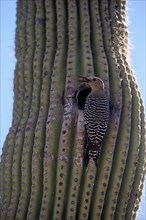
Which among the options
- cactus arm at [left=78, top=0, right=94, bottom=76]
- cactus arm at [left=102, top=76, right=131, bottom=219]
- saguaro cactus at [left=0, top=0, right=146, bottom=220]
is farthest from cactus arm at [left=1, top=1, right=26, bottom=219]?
cactus arm at [left=102, top=76, right=131, bottom=219]

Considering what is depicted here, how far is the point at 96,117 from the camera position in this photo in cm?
471

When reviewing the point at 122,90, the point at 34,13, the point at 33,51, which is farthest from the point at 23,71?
the point at 122,90

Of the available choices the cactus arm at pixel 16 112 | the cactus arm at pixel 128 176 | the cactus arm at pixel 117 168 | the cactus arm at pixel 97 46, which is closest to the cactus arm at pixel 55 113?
the cactus arm at pixel 97 46

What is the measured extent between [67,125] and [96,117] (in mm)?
305

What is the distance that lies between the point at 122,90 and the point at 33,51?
961mm

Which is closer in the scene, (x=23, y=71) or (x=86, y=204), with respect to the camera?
(x=86, y=204)

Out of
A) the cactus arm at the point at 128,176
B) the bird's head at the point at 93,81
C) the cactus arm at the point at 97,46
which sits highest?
the cactus arm at the point at 97,46

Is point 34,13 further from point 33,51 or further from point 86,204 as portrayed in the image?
point 86,204

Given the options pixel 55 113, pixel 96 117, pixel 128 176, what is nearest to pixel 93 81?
pixel 96 117

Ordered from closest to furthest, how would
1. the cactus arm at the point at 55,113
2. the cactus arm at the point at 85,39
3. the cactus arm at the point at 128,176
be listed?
the cactus arm at the point at 55,113 < the cactus arm at the point at 128,176 < the cactus arm at the point at 85,39

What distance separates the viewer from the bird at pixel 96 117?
449cm

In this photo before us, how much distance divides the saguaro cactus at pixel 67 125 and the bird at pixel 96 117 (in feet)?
0.18

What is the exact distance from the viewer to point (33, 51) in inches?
199

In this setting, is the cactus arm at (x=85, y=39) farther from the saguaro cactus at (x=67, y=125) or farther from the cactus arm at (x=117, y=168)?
the cactus arm at (x=117, y=168)
